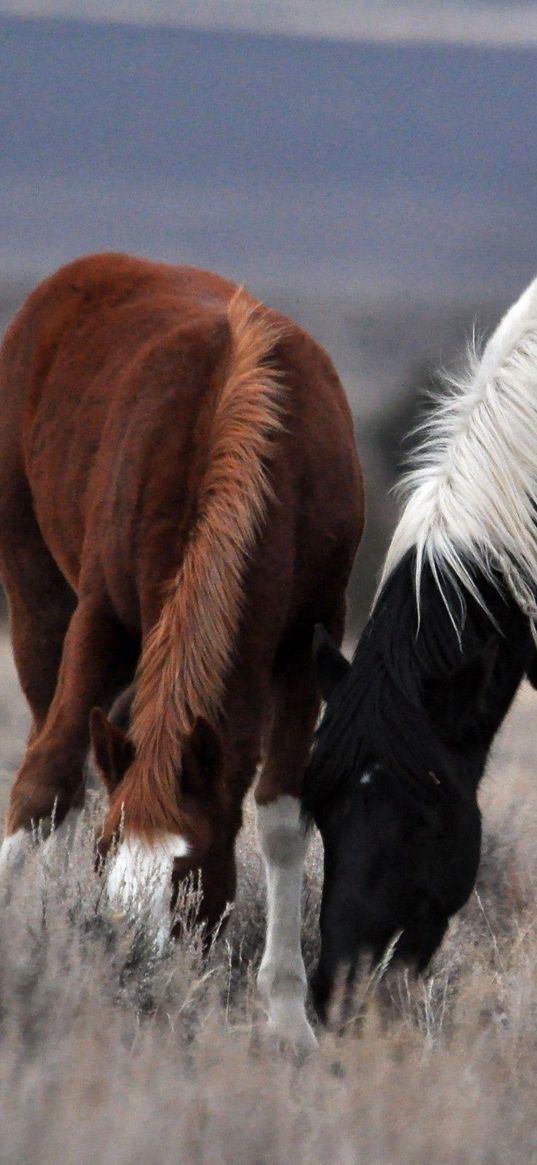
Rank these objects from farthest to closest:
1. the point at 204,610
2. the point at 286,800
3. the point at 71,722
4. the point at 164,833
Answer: the point at 286,800
the point at 71,722
the point at 204,610
the point at 164,833

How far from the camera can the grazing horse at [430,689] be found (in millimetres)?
3740

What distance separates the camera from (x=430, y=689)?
12.8ft

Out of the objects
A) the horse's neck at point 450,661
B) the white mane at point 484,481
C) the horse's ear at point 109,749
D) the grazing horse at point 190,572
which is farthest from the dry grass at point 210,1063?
the white mane at point 484,481

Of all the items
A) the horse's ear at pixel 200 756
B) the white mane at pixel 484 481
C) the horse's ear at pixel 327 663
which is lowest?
the horse's ear at pixel 200 756

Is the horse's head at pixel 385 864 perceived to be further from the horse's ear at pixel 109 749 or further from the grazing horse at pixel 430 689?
the horse's ear at pixel 109 749

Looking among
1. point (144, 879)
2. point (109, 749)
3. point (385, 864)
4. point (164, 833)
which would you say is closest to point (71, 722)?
point (109, 749)

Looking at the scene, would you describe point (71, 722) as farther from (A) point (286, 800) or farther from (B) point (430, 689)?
(B) point (430, 689)

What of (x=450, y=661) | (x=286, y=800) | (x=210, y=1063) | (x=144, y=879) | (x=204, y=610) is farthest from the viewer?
(x=286, y=800)

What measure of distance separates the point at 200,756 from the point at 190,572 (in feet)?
1.60

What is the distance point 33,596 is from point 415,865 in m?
2.09

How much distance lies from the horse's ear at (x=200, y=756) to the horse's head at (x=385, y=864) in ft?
0.97

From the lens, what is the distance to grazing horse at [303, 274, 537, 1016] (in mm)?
3740

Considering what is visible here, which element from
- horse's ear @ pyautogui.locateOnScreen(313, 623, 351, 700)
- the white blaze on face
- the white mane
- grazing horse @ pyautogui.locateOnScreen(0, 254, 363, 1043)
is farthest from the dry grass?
the white mane

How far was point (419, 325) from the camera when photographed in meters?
31.5
